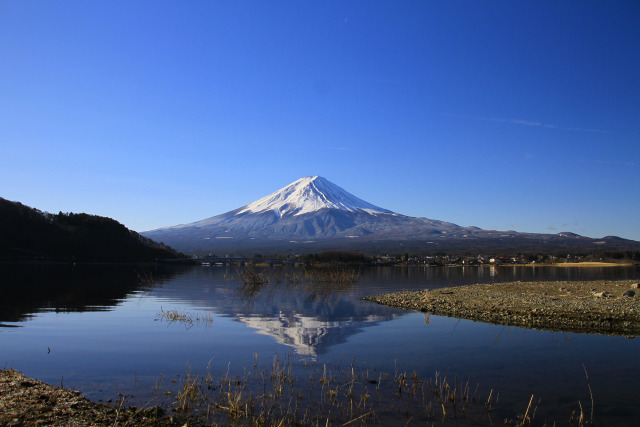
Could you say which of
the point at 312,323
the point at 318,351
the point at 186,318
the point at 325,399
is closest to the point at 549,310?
the point at 312,323

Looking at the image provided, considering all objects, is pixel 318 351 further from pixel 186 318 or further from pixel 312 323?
pixel 186 318

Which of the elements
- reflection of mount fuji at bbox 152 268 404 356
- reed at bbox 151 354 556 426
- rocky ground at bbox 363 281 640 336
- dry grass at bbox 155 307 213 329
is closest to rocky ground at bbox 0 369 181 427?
reed at bbox 151 354 556 426

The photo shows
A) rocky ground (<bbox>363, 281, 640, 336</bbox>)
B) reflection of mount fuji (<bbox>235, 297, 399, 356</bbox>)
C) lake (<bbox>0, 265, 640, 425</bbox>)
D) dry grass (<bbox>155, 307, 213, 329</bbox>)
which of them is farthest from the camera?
dry grass (<bbox>155, 307, 213, 329</bbox>)

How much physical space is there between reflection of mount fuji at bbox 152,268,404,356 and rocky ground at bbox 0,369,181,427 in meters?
5.58

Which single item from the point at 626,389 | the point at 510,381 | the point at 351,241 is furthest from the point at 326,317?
the point at 351,241

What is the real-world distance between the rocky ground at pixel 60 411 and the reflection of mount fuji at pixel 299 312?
5.58 metres

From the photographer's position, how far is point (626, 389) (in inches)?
365

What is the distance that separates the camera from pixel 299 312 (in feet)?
69.2

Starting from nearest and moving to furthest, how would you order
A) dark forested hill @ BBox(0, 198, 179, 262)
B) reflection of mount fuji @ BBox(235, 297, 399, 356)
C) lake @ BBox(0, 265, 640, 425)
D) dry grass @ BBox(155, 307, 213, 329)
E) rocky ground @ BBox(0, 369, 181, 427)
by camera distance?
rocky ground @ BBox(0, 369, 181, 427)
lake @ BBox(0, 265, 640, 425)
reflection of mount fuji @ BBox(235, 297, 399, 356)
dry grass @ BBox(155, 307, 213, 329)
dark forested hill @ BBox(0, 198, 179, 262)

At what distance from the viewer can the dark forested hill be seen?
2776 inches

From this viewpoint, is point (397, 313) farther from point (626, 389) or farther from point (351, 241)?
point (351, 241)

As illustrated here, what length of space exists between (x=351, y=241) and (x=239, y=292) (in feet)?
482

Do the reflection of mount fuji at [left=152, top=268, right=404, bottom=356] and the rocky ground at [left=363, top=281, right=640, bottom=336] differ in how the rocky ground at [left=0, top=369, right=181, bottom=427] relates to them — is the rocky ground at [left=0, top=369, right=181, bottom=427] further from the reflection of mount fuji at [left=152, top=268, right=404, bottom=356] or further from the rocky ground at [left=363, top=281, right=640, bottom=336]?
the rocky ground at [left=363, top=281, right=640, bottom=336]

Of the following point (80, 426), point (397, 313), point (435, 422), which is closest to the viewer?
point (80, 426)
